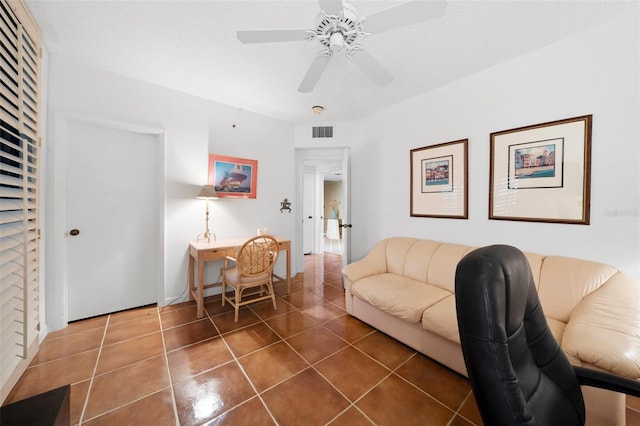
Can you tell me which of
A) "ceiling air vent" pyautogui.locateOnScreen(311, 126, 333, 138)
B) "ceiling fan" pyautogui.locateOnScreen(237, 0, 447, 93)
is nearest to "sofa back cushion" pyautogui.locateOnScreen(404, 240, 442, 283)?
"ceiling fan" pyautogui.locateOnScreen(237, 0, 447, 93)

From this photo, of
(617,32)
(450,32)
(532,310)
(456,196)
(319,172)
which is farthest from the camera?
(319,172)

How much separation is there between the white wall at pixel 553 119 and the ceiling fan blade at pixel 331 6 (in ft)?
5.96

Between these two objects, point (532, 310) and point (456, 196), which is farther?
point (456, 196)

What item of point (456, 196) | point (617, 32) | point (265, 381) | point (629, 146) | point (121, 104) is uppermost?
point (617, 32)

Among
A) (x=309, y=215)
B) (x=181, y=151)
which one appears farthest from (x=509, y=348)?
(x=309, y=215)

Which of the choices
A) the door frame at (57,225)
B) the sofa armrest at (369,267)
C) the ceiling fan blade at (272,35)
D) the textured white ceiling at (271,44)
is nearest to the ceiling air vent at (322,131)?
the textured white ceiling at (271,44)

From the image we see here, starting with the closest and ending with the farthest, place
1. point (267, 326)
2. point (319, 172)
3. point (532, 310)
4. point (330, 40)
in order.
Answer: point (532, 310)
point (330, 40)
point (267, 326)
point (319, 172)

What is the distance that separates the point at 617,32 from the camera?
1679 mm

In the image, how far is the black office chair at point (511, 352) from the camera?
62 centimetres

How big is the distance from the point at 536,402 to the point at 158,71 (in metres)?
3.51

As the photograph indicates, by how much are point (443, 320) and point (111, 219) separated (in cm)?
333

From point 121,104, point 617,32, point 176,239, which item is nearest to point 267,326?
point 176,239

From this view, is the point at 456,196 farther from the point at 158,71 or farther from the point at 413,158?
the point at 158,71

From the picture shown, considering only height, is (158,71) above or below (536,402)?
above
